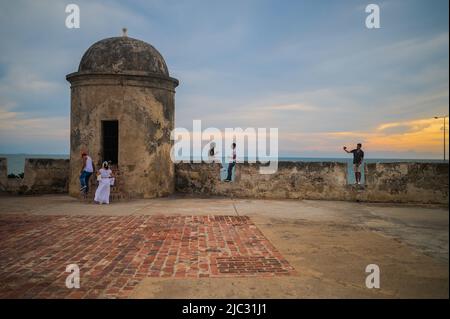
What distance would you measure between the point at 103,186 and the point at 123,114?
94.2 inches

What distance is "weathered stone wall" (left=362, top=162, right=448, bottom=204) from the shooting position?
36.0 ft

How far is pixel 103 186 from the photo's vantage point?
10000 mm

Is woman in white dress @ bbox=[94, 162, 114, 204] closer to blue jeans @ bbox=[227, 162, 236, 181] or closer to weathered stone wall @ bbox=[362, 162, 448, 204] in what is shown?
blue jeans @ bbox=[227, 162, 236, 181]

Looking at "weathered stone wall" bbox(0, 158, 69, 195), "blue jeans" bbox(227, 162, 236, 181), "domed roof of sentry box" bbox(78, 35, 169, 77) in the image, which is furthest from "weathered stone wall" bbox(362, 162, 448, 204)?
"weathered stone wall" bbox(0, 158, 69, 195)

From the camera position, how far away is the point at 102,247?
5.33m

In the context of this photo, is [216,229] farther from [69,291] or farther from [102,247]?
[69,291]

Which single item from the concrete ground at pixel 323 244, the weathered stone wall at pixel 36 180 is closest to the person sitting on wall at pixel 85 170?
the concrete ground at pixel 323 244

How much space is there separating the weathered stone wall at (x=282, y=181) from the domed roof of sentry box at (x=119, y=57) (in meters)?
3.83

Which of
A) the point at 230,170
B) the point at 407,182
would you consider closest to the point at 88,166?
the point at 230,170

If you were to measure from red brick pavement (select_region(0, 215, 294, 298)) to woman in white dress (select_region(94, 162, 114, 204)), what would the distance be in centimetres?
246

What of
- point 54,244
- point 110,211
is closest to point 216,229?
point 54,244

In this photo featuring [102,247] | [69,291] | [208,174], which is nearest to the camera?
[69,291]
